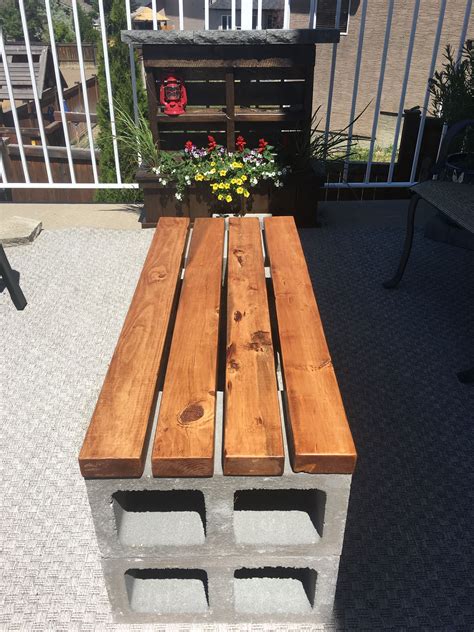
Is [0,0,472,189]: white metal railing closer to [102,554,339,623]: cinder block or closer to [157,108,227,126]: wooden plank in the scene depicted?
[157,108,227,126]: wooden plank

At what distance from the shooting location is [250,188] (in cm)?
379

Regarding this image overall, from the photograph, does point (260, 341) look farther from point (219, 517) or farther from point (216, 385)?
point (219, 517)

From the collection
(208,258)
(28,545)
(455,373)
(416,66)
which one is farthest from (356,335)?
(416,66)

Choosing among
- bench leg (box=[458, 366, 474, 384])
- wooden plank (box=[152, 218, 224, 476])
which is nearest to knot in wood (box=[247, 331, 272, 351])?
wooden plank (box=[152, 218, 224, 476])

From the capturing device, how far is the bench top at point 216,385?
3.90ft

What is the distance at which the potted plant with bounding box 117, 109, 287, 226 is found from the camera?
366 cm

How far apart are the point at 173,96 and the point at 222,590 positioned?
10.2ft

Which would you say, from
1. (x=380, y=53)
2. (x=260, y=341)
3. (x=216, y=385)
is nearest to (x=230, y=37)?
(x=260, y=341)

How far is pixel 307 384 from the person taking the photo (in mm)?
1388

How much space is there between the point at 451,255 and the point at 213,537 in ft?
9.10

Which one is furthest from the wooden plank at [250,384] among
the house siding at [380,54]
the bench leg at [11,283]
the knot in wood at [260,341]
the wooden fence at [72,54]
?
the wooden fence at [72,54]

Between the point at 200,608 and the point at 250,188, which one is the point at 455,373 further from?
the point at 250,188

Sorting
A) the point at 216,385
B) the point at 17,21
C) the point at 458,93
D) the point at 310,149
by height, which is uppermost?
the point at 458,93

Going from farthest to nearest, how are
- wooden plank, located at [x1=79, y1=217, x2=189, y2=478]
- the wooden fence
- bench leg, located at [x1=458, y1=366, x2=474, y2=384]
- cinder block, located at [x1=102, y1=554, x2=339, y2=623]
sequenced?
the wooden fence
bench leg, located at [x1=458, y1=366, x2=474, y2=384]
cinder block, located at [x1=102, y1=554, x2=339, y2=623]
wooden plank, located at [x1=79, y1=217, x2=189, y2=478]
